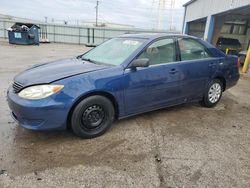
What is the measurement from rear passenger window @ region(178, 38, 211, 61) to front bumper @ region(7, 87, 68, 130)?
2.40 metres

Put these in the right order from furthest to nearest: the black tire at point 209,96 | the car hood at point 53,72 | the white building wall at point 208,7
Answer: the white building wall at point 208,7, the black tire at point 209,96, the car hood at point 53,72

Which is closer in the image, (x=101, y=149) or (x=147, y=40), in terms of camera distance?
(x=101, y=149)

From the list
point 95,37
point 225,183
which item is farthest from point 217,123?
point 95,37

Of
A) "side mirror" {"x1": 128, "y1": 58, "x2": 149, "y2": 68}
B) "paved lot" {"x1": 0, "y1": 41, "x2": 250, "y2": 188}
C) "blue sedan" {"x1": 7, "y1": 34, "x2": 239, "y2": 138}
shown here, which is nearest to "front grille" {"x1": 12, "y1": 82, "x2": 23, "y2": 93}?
"blue sedan" {"x1": 7, "y1": 34, "x2": 239, "y2": 138}

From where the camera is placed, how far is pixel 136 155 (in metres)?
2.86

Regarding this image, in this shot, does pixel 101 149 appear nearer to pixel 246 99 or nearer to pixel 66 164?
pixel 66 164

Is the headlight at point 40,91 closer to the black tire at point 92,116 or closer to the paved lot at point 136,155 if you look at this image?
the black tire at point 92,116

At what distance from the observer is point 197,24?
24.2 m

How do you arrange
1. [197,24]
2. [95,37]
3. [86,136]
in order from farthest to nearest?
[95,37] < [197,24] < [86,136]

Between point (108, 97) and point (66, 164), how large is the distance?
113 cm

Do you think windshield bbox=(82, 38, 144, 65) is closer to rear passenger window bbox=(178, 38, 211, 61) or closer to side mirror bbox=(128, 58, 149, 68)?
side mirror bbox=(128, 58, 149, 68)

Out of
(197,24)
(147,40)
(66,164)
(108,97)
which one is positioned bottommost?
(66,164)

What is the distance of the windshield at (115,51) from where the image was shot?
3564 mm

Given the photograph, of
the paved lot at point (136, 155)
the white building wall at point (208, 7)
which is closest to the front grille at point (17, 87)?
the paved lot at point (136, 155)
